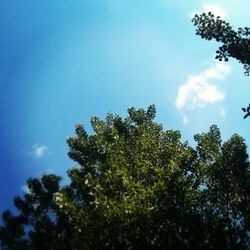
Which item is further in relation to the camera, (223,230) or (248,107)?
(223,230)

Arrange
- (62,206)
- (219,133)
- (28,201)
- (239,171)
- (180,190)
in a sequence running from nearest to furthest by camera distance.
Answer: (62,206)
(180,190)
(239,171)
(219,133)
(28,201)

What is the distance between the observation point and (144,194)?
21.3 meters

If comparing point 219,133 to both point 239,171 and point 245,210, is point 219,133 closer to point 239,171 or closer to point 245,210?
point 239,171

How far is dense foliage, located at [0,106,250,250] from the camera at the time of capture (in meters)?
19.9

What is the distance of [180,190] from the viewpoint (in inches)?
→ 933

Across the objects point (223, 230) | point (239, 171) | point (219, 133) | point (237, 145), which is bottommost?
point (223, 230)

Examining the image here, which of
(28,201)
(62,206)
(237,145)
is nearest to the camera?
(62,206)

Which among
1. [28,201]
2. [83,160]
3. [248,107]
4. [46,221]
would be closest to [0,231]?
[28,201]

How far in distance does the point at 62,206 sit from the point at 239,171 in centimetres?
1439

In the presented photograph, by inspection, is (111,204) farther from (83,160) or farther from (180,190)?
(83,160)

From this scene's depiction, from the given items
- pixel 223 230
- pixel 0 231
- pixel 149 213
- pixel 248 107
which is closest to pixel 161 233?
pixel 149 213

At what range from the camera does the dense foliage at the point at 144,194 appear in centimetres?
1991

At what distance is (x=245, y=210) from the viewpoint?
2530cm

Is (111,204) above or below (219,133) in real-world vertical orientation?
below
